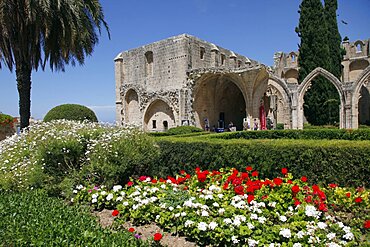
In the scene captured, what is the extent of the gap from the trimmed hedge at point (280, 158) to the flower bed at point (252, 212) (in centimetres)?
72

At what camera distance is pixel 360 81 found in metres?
21.7

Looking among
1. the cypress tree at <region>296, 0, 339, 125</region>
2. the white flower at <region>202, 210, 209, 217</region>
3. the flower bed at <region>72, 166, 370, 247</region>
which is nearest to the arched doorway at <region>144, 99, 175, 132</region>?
the cypress tree at <region>296, 0, 339, 125</region>

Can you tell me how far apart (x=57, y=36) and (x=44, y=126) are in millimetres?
7001

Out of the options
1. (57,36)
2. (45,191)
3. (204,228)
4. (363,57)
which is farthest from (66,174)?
(363,57)

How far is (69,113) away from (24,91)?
155 inches

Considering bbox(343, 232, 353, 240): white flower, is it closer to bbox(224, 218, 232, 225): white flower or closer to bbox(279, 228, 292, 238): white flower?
bbox(279, 228, 292, 238): white flower

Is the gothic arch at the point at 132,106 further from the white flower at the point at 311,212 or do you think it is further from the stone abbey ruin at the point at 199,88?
the white flower at the point at 311,212

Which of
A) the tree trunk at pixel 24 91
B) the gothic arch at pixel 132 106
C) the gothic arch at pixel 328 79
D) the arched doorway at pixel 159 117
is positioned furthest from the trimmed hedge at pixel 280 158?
the gothic arch at pixel 132 106

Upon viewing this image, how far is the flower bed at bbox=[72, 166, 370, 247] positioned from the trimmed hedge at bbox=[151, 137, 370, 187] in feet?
2.38

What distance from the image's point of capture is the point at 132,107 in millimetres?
26781

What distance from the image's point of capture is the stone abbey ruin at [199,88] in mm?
22109

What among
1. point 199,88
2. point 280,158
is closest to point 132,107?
point 199,88

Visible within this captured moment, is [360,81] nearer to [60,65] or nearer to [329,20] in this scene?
[329,20]

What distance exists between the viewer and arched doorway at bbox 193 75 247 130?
939 inches
